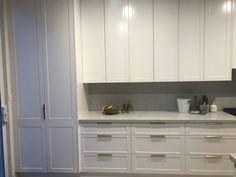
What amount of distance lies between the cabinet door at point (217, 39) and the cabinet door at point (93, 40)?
1.36 metres

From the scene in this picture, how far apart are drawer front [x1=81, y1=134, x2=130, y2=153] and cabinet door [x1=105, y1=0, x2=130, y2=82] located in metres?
0.77

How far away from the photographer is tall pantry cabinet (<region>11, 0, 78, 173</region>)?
118 inches

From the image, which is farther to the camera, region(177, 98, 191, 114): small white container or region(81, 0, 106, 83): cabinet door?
region(177, 98, 191, 114): small white container

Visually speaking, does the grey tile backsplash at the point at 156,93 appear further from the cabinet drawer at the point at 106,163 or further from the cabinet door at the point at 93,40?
the cabinet drawer at the point at 106,163

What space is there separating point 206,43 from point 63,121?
2082mm

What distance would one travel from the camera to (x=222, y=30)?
3.10 metres

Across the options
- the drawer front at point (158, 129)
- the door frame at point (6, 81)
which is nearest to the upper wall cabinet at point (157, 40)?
the drawer front at point (158, 129)

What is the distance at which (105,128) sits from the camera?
10.2 feet

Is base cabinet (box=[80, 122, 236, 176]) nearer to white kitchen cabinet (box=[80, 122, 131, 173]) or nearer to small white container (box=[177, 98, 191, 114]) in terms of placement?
white kitchen cabinet (box=[80, 122, 131, 173])

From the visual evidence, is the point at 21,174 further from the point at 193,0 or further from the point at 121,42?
the point at 193,0

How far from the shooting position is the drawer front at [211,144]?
9.65 feet

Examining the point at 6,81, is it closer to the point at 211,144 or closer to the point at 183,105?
the point at 183,105

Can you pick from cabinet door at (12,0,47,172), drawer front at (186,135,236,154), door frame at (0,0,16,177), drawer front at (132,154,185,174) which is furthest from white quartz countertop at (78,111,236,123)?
door frame at (0,0,16,177)

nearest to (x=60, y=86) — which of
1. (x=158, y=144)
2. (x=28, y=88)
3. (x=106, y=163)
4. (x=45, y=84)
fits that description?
(x=45, y=84)
